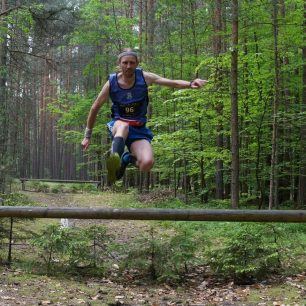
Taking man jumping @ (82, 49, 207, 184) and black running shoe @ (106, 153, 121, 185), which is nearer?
black running shoe @ (106, 153, 121, 185)

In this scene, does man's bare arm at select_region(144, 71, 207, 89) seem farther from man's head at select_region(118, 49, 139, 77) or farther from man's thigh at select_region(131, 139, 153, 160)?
man's thigh at select_region(131, 139, 153, 160)

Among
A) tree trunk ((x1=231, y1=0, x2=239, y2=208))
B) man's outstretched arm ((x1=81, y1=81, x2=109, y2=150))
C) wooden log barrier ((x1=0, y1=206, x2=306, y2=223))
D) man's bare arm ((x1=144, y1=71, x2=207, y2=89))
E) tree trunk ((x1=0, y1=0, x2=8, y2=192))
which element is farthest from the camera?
tree trunk ((x1=0, y1=0, x2=8, y2=192))

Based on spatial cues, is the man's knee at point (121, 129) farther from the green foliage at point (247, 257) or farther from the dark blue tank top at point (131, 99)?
the green foliage at point (247, 257)

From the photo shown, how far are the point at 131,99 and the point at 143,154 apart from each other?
640 millimetres

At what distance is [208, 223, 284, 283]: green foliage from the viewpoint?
24.3 feet

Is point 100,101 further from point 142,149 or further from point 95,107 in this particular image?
point 142,149

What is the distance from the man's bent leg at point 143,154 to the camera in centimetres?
478

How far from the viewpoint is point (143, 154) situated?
491 cm

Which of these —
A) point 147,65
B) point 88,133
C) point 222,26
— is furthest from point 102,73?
point 88,133

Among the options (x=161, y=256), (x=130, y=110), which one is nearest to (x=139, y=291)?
(x=161, y=256)

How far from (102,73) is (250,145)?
13.9 meters

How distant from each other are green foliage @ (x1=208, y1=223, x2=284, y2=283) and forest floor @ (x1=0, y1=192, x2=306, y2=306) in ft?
0.68


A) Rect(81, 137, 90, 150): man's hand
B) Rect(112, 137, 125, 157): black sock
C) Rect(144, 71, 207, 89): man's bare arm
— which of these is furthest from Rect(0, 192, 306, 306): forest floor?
Rect(144, 71, 207, 89): man's bare arm

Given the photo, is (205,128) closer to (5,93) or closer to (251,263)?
(5,93)
